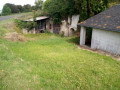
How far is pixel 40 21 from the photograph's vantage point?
2077 centimetres

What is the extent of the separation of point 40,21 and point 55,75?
16.8 metres

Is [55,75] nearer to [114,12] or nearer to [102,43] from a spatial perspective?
[102,43]

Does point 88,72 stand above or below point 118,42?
below

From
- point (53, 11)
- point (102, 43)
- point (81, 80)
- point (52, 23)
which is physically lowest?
point (81, 80)

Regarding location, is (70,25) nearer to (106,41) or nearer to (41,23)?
(41,23)

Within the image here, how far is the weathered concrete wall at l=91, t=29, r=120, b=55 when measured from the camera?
337 inches

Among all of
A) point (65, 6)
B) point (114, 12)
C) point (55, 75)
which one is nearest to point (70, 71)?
point (55, 75)

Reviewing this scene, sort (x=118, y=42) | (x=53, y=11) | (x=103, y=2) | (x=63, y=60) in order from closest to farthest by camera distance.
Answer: (x=63, y=60)
(x=118, y=42)
(x=103, y=2)
(x=53, y=11)

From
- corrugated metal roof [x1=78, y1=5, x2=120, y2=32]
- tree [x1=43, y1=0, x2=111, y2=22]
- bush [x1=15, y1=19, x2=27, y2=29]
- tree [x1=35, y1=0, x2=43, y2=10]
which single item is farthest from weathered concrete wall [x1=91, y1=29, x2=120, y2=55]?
tree [x1=35, y1=0, x2=43, y2=10]

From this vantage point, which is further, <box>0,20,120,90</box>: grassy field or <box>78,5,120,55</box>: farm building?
<box>78,5,120,55</box>: farm building

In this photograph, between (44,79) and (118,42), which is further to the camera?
(118,42)

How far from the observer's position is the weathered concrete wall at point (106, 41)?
28.1 ft

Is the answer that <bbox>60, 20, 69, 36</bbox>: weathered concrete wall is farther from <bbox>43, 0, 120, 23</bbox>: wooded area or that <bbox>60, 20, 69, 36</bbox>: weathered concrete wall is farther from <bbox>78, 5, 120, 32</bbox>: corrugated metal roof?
<bbox>78, 5, 120, 32</bbox>: corrugated metal roof

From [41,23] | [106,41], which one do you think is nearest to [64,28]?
[41,23]
